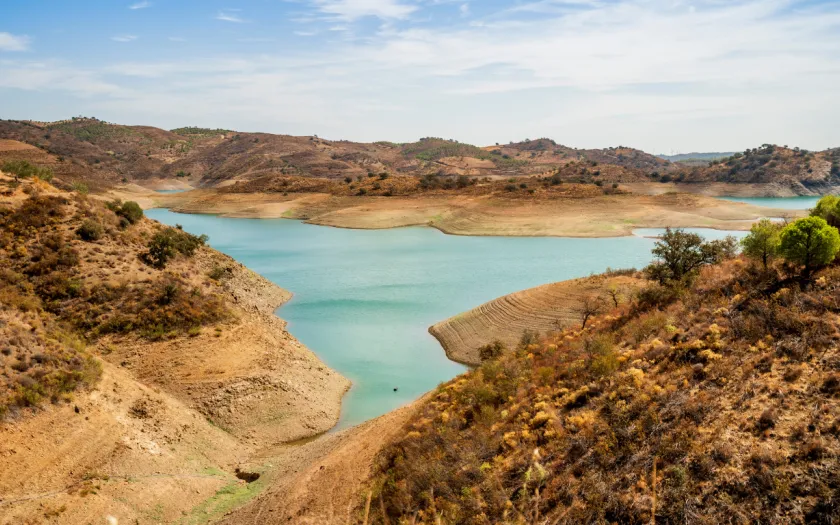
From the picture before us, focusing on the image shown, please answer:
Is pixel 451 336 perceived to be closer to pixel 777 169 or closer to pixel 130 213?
pixel 130 213

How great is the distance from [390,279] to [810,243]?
110ft

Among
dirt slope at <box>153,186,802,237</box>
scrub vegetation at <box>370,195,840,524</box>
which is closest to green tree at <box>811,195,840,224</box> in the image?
scrub vegetation at <box>370,195,840,524</box>

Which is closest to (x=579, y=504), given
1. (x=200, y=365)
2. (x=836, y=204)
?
(x=836, y=204)

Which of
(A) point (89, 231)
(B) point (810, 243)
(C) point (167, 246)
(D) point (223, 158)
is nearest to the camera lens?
(B) point (810, 243)

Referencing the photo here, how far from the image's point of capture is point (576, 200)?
7856 centimetres

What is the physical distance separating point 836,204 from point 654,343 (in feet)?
29.7

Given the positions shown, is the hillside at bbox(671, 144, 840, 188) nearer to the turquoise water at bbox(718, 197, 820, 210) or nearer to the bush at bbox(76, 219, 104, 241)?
the turquoise water at bbox(718, 197, 820, 210)

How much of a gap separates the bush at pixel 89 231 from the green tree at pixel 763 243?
102 ft

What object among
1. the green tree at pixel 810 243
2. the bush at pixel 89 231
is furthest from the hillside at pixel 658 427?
the bush at pixel 89 231

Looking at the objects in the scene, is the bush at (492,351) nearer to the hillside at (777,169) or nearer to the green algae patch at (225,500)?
the green algae patch at (225,500)

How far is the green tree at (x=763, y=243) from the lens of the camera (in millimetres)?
16191

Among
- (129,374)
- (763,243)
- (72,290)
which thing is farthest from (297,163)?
(763,243)

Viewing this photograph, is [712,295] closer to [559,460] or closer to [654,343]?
[654,343]

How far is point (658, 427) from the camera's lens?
36.2ft
